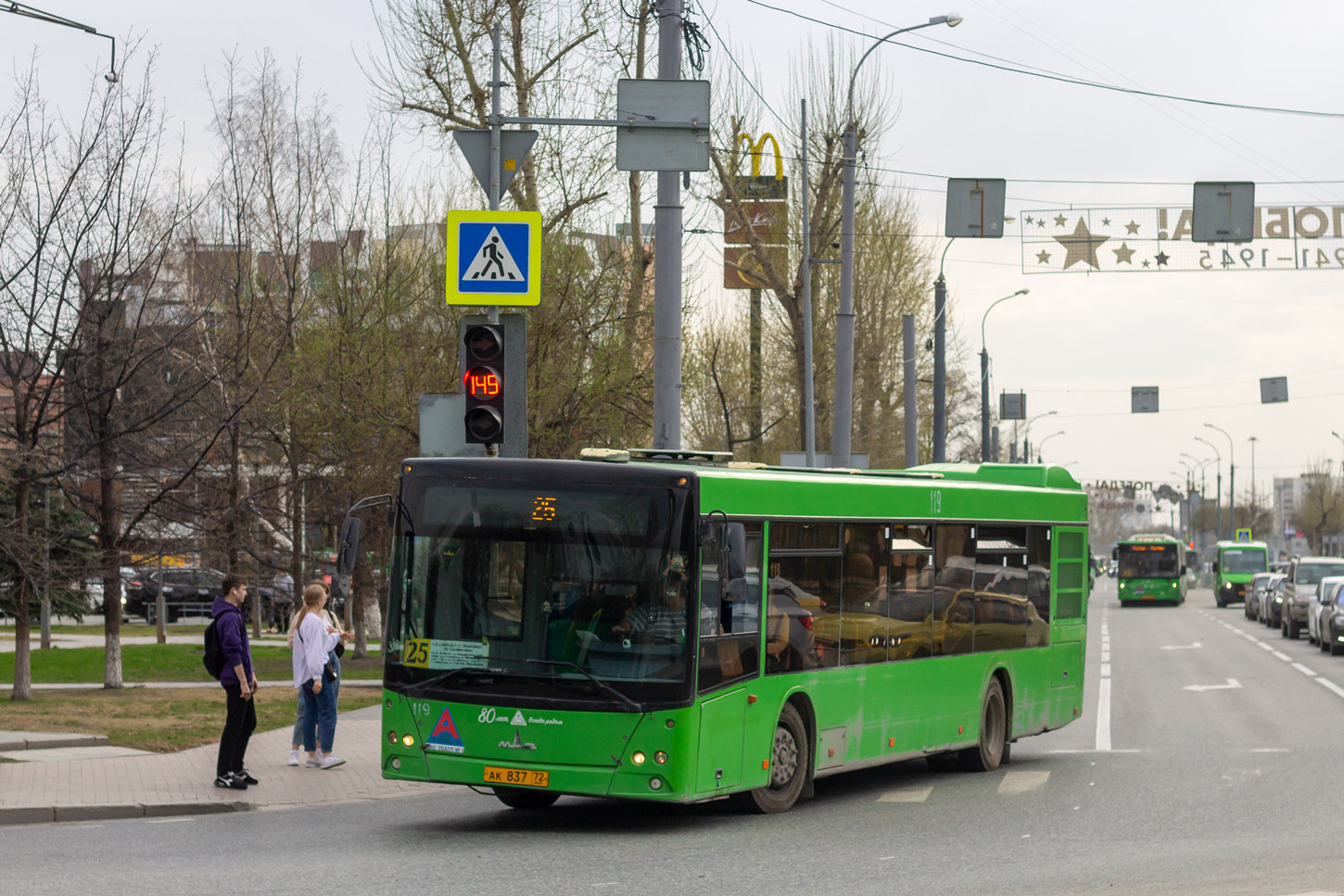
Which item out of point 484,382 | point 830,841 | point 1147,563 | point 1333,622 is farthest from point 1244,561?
point 830,841

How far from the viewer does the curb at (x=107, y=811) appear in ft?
38.2

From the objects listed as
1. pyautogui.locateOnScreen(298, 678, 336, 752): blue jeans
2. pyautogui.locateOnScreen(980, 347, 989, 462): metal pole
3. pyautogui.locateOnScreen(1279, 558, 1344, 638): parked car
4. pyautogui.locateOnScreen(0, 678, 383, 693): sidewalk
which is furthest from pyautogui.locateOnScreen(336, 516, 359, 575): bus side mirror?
pyautogui.locateOnScreen(980, 347, 989, 462): metal pole

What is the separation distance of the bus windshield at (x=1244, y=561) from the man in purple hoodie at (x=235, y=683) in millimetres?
64370

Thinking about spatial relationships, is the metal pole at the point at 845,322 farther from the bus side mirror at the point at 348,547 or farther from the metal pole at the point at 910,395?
the bus side mirror at the point at 348,547

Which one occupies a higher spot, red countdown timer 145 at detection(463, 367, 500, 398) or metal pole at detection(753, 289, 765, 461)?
metal pole at detection(753, 289, 765, 461)

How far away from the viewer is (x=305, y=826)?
11.4 m

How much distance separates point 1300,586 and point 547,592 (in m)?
36.1

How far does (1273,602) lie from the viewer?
47.8m

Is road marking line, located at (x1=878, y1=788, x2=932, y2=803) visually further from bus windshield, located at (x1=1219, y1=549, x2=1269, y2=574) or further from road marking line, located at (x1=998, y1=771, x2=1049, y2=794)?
bus windshield, located at (x1=1219, y1=549, x2=1269, y2=574)

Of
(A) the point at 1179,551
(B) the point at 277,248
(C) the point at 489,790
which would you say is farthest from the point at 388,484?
(A) the point at 1179,551

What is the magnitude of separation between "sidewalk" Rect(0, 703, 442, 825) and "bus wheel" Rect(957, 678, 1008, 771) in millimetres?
4636

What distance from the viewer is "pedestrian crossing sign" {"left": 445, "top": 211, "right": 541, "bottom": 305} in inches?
582

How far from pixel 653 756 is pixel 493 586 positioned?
1.51 meters

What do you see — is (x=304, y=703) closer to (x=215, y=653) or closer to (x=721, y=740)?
(x=215, y=653)
